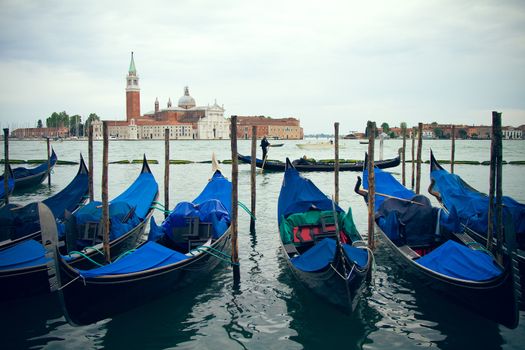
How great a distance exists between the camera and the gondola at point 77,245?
14.1ft

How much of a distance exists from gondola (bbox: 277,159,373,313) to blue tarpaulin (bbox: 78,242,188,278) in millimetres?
1250

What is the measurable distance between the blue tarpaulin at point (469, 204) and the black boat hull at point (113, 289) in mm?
3119

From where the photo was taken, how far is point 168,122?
3342 inches

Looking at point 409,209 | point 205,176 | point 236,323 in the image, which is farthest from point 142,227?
point 205,176

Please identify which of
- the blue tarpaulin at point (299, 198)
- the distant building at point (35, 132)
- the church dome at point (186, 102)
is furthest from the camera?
the church dome at point (186, 102)

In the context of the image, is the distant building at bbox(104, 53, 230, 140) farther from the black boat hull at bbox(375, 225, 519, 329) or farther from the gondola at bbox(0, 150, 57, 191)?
the black boat hull at bbox(375, 225, 519, 329)

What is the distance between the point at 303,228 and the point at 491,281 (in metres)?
2.60

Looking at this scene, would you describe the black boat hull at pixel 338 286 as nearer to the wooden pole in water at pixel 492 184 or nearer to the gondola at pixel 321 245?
the gondola at pixel 321 245

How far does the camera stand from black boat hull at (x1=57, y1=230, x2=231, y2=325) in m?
3.66

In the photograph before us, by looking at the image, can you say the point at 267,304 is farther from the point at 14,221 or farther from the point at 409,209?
the point at 14,221

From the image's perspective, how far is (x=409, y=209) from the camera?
5.70m

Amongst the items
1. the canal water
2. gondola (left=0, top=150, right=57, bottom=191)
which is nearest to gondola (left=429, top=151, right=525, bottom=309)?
the canal water

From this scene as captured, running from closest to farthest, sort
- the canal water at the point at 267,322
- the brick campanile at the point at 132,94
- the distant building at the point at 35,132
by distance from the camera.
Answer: the canal water at the point at 267,322
the brick campanile at the point at 132,94
the distant building at the point at 35,132

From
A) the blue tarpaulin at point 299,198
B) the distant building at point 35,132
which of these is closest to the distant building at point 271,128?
the distant building at point 35,132
